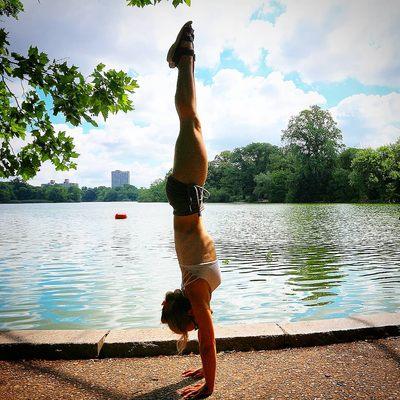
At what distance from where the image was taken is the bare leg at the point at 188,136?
319 centimetres

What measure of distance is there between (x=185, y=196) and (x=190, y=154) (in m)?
0.37

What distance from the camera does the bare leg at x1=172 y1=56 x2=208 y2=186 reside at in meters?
3.19

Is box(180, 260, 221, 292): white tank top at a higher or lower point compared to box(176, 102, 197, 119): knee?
lower

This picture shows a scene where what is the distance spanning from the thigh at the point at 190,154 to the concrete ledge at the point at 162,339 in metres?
2.51

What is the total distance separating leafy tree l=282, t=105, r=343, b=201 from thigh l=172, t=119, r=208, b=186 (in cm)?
9000

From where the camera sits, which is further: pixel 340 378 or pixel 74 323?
pixel 74 323

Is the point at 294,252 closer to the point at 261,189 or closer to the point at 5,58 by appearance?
the point at 5,58

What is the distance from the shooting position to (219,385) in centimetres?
380

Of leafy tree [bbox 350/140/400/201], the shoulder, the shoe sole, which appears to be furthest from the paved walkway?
leafy tree [bbox 350/140/400/201]

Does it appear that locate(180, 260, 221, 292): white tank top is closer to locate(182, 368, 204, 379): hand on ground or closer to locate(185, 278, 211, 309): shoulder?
locate(185, 278, 211, 309): shoulder

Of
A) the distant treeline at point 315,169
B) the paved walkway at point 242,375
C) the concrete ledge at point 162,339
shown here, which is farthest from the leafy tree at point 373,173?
the paved walkway at point 242,375

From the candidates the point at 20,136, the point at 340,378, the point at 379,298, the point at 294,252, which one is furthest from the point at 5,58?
the point at 294,252

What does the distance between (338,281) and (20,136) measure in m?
8.47

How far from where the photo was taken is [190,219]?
11.0 ft
